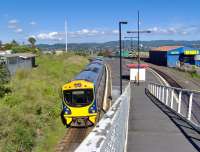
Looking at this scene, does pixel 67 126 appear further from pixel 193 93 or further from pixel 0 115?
pixel 193 93

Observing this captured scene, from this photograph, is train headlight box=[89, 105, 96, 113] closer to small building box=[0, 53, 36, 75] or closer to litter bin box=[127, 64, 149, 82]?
litter bin box=[127, 64, 149, 82]

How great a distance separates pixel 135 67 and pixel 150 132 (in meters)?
39.2

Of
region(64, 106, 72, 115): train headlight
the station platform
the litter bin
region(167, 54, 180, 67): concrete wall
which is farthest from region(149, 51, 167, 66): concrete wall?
the station platform

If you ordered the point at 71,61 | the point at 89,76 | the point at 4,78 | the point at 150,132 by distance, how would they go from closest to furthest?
the point at 150,132, the point at 89,76, the point at 4,78, the point at 71,61

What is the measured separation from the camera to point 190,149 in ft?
28.7

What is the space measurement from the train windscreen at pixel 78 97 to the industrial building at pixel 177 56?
65.9 metres

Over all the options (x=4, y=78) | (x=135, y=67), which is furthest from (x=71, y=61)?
(x=4, y=78)

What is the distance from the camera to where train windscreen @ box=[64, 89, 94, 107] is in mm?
24906

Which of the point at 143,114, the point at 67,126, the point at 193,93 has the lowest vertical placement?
the point at 67,126

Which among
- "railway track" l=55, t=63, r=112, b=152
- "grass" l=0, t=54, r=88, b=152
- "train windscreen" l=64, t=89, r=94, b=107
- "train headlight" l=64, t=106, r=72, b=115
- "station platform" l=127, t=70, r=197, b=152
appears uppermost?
"station platform" l=127, t=70, r=197, b=152

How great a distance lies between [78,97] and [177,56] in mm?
69325

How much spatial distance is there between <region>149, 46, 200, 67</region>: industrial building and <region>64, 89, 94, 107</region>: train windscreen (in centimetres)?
6587

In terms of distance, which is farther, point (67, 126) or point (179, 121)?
point (67, 126)

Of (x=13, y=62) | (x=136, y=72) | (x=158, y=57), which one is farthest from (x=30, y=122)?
(x=158, y=57)
